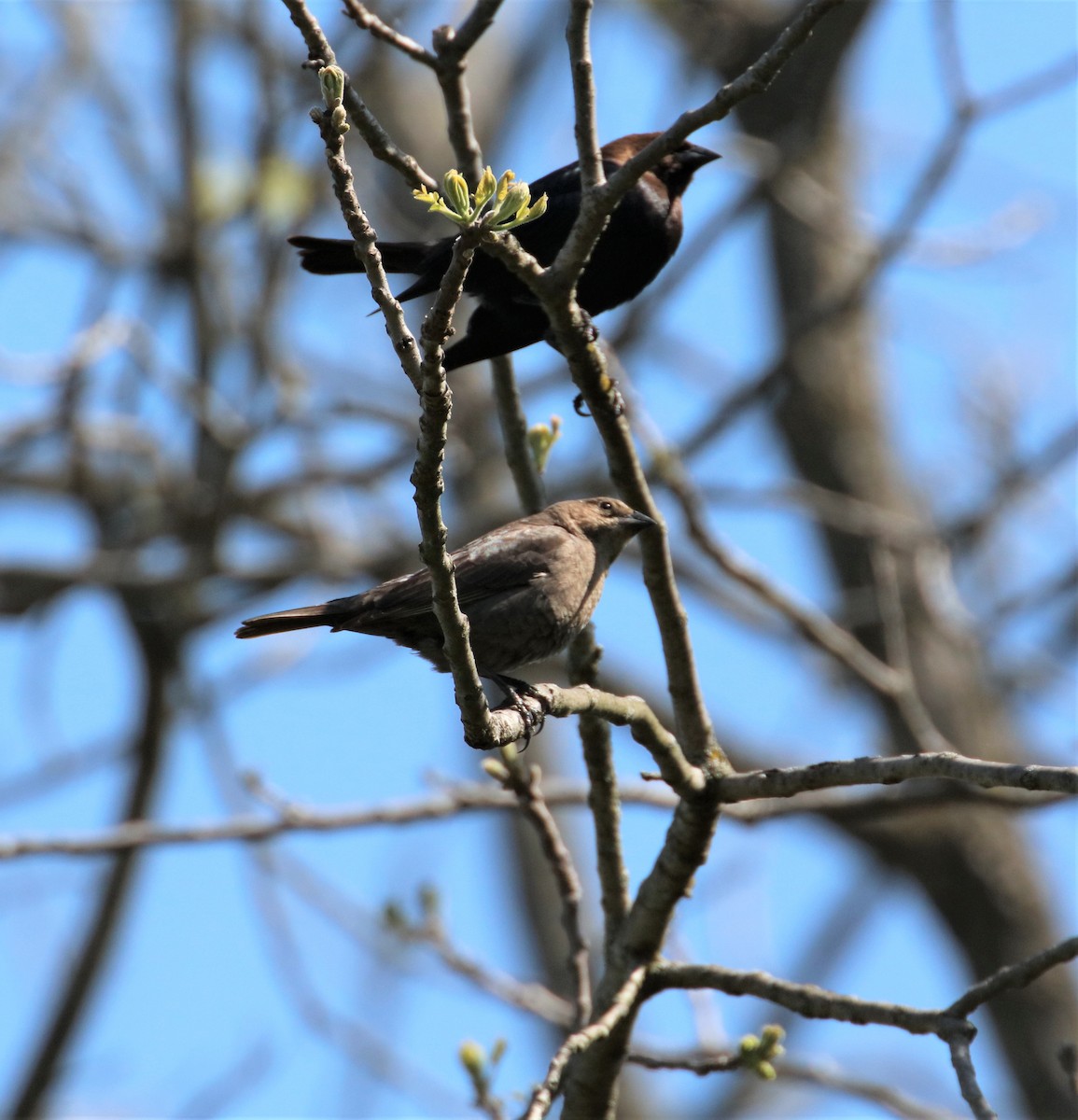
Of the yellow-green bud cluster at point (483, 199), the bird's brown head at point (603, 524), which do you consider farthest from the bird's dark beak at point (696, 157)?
the yellow-green bud cluster at point (483, 199)

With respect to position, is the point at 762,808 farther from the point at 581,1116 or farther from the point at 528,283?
the point at 528,283

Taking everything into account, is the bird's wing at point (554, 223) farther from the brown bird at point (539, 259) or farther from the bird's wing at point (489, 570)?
the bird's wing at point (489, 570)

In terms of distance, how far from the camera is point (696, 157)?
5.81 m

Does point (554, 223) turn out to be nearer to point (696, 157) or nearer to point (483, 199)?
point (696, 157)

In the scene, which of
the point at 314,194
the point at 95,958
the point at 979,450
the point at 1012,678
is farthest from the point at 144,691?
the point at 979,450

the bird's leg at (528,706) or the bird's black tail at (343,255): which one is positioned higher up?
the bird's black tail at (343,255)

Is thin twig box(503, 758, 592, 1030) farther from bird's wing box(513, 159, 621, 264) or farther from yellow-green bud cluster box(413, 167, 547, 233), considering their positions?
yellow-green bud cluster box(413, 167, 547, 233)

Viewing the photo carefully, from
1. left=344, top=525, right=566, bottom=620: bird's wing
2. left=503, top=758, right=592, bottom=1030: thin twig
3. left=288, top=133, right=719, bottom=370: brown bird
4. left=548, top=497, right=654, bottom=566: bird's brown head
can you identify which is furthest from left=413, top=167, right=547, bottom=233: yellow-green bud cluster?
left=548, top=497, right=654, bottom=566: bird's brown head

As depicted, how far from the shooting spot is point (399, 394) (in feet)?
34.9

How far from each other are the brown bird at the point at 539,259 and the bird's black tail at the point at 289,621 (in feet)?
3.56

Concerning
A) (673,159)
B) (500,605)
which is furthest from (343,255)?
(673,159)

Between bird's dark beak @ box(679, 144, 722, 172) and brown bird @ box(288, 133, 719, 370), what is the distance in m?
0.19

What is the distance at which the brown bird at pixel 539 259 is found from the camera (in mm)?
4633

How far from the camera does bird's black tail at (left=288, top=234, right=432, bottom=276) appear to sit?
459cm
